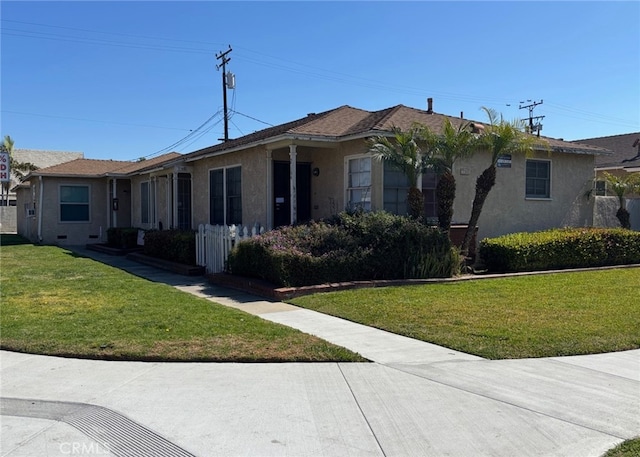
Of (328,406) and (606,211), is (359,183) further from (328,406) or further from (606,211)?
(606,211)

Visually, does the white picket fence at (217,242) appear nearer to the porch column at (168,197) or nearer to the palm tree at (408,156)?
the palm tree at (408,156)

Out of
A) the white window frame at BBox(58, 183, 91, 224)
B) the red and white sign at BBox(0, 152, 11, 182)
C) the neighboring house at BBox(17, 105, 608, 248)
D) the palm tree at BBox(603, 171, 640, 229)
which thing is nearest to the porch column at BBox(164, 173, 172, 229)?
the neighboring house at BBox(17, 105, 608, 248)

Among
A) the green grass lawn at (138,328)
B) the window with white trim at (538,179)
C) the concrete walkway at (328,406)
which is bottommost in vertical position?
the concrete walkway at (328,406)

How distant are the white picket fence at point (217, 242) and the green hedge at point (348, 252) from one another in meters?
0.83

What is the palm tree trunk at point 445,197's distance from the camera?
12797mm

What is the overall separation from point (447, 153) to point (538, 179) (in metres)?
5.33

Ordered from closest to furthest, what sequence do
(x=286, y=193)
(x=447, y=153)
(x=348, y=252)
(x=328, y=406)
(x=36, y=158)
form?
(x=328, y=406)
(x=348, y=252)
(x=447, y=153)
(x=286, y=193)
(x=36, y=158)

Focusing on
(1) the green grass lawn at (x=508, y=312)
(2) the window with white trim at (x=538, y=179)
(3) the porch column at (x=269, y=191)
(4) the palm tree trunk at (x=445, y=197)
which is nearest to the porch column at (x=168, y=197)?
(3) the porch column at (x=269, y=191)

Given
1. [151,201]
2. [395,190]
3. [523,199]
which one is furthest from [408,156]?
[151,201]

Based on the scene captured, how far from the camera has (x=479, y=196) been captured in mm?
Answer: 13406

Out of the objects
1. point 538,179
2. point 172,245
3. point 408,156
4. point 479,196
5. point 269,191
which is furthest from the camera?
point 538,179

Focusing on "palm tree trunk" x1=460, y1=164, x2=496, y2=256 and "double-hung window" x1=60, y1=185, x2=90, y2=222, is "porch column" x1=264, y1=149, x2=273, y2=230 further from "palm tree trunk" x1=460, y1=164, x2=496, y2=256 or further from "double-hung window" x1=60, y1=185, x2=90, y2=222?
"double-hung window" x1=60, y1=185, x2=90, y2=222

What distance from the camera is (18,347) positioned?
22.2 ft

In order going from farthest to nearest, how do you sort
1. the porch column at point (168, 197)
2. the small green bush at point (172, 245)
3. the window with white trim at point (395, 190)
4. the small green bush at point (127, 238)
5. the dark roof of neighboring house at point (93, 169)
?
the dark roof of neighboring house at point (93, 169) < the small green bush at point (127, 238) < the porch column at point (168, 197) < the small green bush at point (172, 245) < the window with white trim at point (395, 190)
